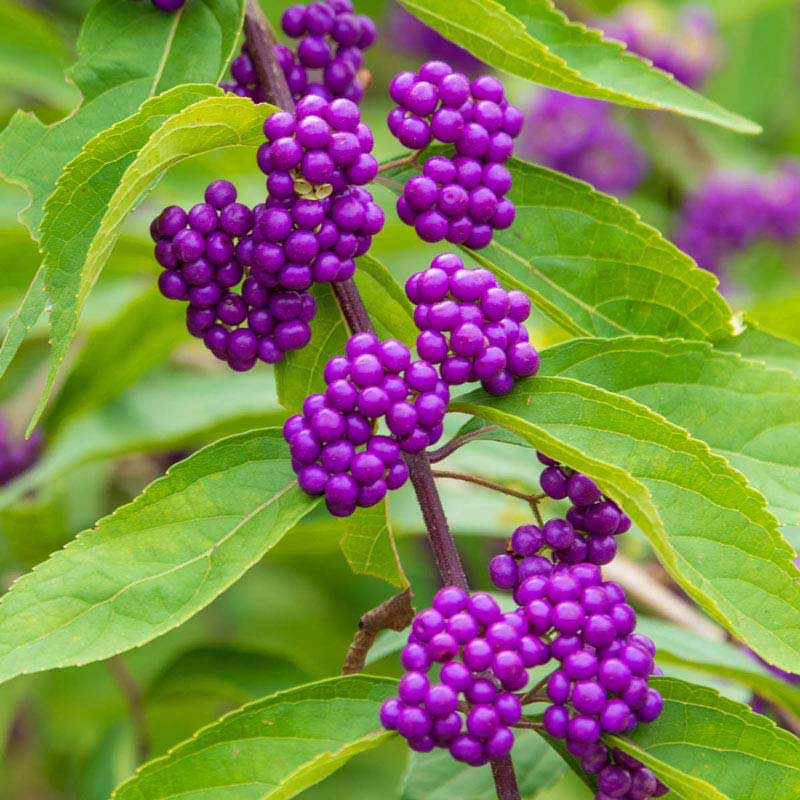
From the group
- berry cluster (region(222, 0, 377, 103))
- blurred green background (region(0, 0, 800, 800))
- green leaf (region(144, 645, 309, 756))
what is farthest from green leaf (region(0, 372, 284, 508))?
berry cluster (region(222, 0, 377, 103))

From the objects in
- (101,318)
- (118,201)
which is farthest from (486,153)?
(101,318)

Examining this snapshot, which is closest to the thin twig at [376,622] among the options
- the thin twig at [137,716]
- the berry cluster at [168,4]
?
the berry cluster at [168,4]

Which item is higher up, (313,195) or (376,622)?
(313,195)

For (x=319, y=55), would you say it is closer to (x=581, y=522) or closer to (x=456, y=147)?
(x=456, y=147)

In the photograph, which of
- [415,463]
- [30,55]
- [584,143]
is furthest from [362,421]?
[584,143]

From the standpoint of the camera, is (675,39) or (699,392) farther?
(675,39)
